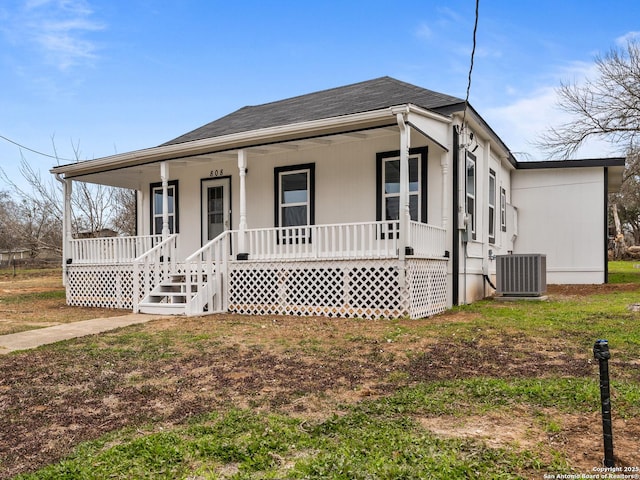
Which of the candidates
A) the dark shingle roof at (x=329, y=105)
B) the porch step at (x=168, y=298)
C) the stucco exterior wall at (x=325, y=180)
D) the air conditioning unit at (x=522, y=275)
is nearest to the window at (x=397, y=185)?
the stucco exterior wall at (x=325, y=180)

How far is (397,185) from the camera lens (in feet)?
33.5

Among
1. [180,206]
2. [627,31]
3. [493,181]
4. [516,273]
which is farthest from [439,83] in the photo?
[627,31]

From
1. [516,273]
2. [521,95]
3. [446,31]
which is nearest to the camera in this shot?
[446,31]

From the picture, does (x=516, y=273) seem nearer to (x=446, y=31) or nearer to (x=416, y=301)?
(x=416, y=301)

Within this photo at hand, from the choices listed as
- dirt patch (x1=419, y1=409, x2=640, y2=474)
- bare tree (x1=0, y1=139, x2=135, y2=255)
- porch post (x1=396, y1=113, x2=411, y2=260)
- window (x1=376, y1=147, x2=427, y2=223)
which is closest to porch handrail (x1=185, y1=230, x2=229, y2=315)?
window (x1=376, y1=147, x2=427, y2=223)

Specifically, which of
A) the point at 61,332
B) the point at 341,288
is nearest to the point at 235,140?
the point at 341,288

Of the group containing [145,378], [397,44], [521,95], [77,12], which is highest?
[77,12]

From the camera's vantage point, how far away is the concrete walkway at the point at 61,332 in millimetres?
6664

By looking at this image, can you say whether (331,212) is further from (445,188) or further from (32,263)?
(32,263)

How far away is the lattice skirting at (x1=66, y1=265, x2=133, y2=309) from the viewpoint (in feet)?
38.9

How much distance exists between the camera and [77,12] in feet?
53.6

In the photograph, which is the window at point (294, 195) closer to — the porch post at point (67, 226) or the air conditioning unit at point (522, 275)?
the air conditioning unit at point (522, 275)

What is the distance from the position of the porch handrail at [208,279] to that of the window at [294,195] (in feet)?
5.51

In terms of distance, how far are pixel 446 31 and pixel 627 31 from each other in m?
14.7
